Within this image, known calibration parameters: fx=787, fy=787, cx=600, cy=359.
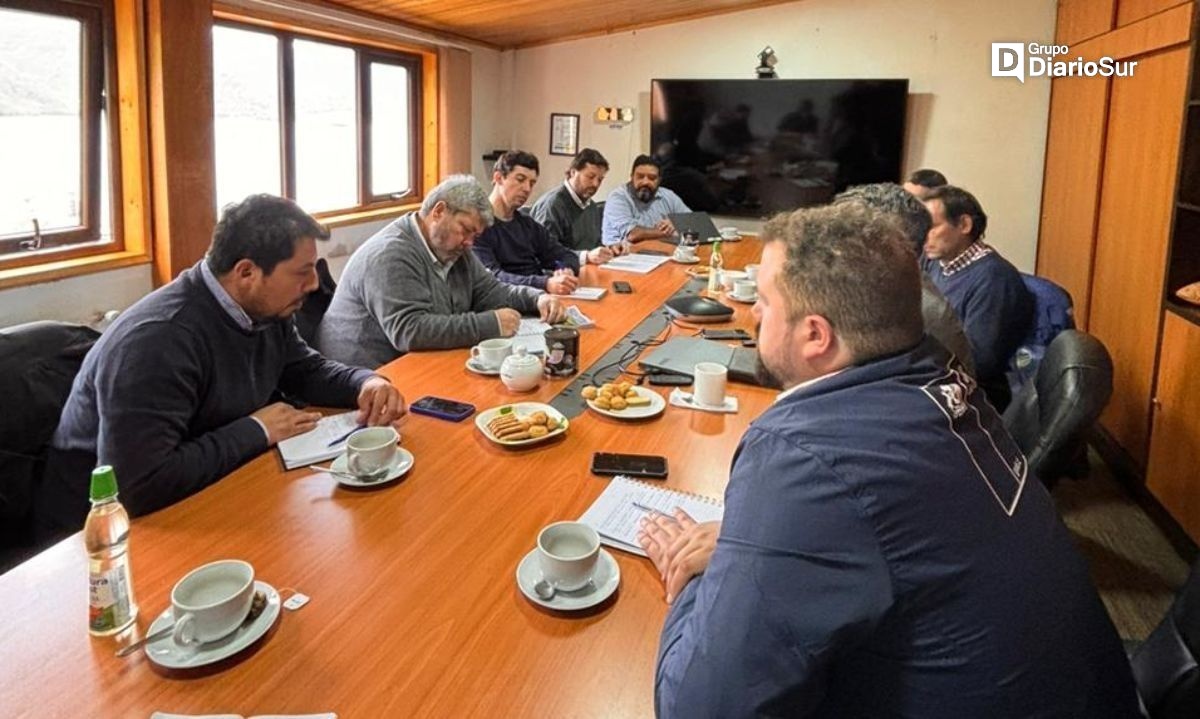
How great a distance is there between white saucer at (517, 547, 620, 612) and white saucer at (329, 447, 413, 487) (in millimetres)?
372

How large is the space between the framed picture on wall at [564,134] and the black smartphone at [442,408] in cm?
497

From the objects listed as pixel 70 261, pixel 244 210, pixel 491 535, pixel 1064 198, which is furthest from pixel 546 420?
pixel 1064 198

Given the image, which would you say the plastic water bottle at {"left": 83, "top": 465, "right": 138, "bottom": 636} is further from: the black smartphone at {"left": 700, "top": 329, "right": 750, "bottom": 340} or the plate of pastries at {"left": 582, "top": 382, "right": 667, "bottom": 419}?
the black smartphone at {"left": 700, "top": 329, "right": 750, "bottom": 340}

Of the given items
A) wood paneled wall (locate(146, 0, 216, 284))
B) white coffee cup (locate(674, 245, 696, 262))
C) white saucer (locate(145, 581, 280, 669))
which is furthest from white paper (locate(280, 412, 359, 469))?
white coffee cup (locate(674, 245, 696, 262))

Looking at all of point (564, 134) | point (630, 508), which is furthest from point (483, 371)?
point (564, 134)

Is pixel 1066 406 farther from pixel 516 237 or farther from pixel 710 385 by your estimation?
pixel 516 237

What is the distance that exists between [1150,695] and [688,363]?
50.0 inches

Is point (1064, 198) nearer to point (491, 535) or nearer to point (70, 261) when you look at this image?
point (491, 535)

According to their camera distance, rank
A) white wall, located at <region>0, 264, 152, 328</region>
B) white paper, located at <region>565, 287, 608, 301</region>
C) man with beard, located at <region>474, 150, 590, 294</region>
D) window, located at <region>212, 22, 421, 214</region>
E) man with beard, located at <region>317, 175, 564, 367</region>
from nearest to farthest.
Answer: man with beard, located at <region>317, 175, 564, 367</region>
white wall, located at <region>0, 264, 152, 328</region>
white paper, located at <region>565, 287, 608, 301</region>
man with beard, located at <region>474, 150, 590, 294</region>
window, located at <region>212, 22, 421, 214</region>

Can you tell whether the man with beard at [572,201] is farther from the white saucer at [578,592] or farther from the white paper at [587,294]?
the white saucer at [578,592]

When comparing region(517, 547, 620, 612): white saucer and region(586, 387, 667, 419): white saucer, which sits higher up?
region(586, 387, 667, 419): white saucer

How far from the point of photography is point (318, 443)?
1.61 m

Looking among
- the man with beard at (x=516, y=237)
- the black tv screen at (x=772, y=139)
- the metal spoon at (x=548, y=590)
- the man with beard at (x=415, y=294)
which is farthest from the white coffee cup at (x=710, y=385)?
the black tv screen at (x=772, y=139)

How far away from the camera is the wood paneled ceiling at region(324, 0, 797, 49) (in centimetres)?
469
